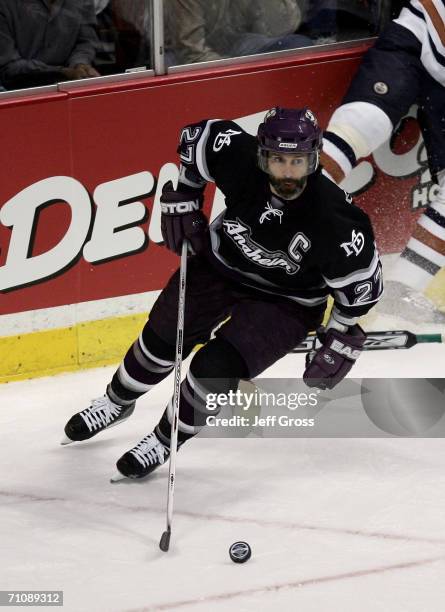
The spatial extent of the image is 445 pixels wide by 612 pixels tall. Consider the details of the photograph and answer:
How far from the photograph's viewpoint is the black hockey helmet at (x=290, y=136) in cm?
336

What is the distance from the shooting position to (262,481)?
381 cm

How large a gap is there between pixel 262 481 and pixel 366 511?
36 centimetres

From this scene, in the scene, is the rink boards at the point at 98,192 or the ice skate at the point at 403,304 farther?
the ice skate at the point at 403,304

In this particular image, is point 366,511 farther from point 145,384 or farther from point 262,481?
point 145,384

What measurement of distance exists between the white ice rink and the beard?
88 cm

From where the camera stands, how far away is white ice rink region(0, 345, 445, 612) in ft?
10.3

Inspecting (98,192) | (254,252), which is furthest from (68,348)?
(254,252)

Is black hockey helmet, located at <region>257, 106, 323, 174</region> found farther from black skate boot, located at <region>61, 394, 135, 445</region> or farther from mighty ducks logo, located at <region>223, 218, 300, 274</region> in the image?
black skate boot, located at <region>61, 394, 135, 445</region>

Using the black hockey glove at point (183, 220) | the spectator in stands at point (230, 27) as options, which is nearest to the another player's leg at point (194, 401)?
the black hockey glove at point (183, 220)

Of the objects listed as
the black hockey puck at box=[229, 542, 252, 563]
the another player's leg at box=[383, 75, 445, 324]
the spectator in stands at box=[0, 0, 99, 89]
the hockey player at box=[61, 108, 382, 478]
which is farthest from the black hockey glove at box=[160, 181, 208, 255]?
the another player's leg at box=[383, 75, 445, 324]

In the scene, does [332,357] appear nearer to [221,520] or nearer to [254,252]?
[254,252]

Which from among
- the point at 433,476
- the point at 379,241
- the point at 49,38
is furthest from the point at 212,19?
the point at 433,476

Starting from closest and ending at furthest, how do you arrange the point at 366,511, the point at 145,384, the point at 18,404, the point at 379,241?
the point at 366,511, the point at 145,384, the point at 18,404, the point at 379,241

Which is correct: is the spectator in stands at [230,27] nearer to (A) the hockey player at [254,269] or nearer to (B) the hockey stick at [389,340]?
(A) the hockey player at [254,269]
